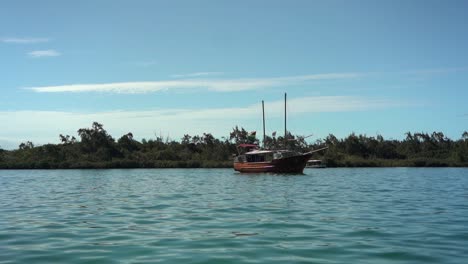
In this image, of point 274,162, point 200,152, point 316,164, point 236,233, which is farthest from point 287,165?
point 200,152

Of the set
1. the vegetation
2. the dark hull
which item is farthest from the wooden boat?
the vegetation

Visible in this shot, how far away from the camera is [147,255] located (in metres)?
9.95

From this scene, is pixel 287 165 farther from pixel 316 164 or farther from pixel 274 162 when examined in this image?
pixel 316 164

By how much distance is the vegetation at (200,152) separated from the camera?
97.4 meters

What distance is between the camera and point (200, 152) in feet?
391

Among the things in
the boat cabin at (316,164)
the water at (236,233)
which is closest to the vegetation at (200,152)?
the boat cabin at (316,164)

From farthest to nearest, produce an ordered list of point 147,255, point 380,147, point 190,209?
1. point 380,147
2. point 190,209
3. point 147,255

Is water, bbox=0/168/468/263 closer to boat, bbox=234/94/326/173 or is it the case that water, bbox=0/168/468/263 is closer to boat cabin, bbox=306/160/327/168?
boat, bbox=234/94/326/173

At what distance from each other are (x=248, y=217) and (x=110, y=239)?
5.51 m

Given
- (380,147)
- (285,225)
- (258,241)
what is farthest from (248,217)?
(380,147)

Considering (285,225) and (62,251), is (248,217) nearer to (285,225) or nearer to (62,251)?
(285,225)

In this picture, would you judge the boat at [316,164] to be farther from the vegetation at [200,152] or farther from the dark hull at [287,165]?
the dark hull at [287,165]

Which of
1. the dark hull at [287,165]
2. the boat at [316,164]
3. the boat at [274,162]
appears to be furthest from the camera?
the boat at [316,164]

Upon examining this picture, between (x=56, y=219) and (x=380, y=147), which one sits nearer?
(x=56, y=219)
